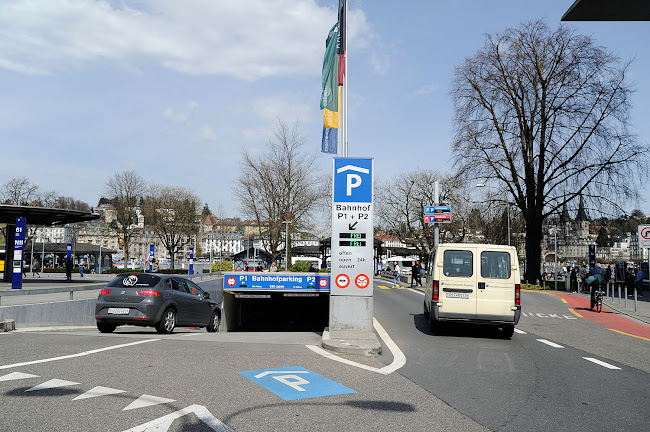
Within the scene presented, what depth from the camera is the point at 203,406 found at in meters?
5.30

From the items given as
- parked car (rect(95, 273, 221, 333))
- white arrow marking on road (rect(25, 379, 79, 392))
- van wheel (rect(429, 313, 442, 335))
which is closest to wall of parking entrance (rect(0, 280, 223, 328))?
parked car (rect(95, 273, 221, 333))

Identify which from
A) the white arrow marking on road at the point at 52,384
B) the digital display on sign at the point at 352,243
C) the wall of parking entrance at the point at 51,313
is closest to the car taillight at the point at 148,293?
the wall of parking entrance at the point at 51,313

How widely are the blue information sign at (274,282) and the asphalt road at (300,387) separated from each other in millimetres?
5641

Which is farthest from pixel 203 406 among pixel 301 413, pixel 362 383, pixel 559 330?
pixel 559 330

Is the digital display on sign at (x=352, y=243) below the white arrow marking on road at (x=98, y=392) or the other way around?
the other way around

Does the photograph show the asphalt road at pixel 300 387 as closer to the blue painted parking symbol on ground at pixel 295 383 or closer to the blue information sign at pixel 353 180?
the blue painted parking symbol on ground at pixel 295 383

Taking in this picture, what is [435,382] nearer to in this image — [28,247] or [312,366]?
[312,366]

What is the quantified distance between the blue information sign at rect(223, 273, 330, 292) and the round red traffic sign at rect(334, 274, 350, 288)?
4840 millimetres

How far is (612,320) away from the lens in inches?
682

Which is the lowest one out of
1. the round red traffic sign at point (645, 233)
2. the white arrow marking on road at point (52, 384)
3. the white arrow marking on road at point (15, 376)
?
the white arrow marking on road at point (15, 376)

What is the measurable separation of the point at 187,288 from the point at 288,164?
41.2m

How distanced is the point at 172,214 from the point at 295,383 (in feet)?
209

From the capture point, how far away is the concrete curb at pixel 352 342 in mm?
8898

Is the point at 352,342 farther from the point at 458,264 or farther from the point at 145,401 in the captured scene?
the point at 145,401
